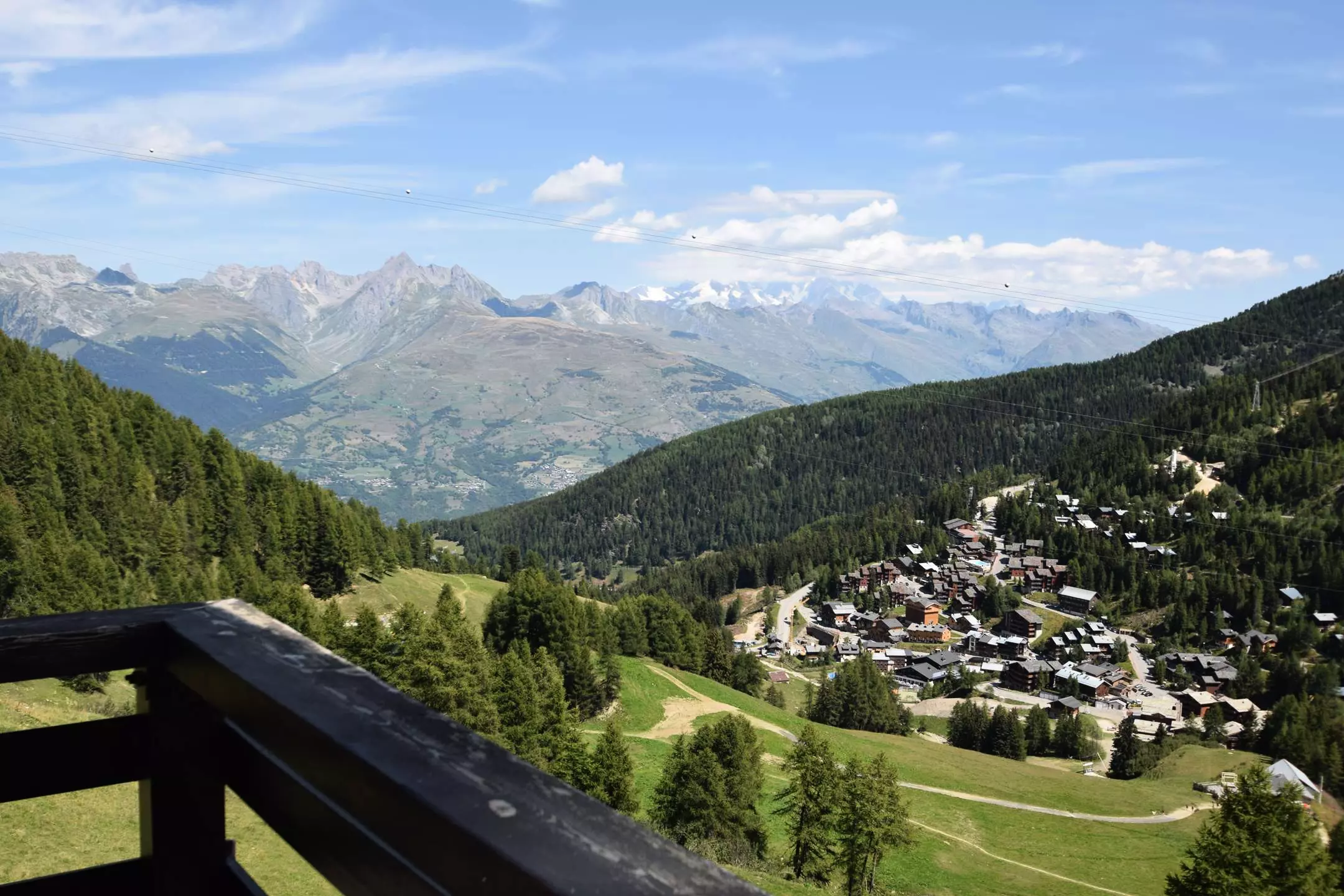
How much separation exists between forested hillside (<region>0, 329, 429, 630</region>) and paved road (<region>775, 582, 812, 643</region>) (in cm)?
7562

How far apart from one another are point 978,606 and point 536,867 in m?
162

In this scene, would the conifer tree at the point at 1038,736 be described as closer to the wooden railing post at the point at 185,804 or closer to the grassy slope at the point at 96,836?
the grassy slope at the point at 96,836

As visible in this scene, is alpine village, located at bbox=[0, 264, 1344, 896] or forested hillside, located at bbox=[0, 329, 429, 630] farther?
forested hillside, located at bbox=[0, 329, 429, 630]

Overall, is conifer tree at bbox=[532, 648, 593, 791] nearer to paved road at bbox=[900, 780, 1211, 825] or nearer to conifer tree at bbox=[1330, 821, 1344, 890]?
conifer tree at bbox=[1330, 821, 1344, 890]

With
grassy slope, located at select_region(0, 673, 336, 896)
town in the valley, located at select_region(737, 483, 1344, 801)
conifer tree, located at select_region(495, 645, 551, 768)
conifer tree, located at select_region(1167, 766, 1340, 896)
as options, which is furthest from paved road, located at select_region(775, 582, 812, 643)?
grassy slope, located at select_region(0, 673, 336, 896)

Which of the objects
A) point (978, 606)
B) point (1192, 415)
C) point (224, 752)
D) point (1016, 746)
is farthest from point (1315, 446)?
point (224, 752)

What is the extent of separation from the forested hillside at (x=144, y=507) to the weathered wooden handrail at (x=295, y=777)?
48.2 metres

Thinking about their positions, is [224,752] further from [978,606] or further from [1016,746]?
[978,606]

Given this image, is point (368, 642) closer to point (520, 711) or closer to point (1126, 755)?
point (520, 711)

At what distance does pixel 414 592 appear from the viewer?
275 ft

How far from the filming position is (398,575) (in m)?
86.9

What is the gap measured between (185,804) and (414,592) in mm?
86553

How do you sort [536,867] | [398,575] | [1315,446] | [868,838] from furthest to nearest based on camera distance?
[1315,446]
[398,575]
[868,838]
[536,867]

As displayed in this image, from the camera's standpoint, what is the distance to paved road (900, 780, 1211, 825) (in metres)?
54.3
